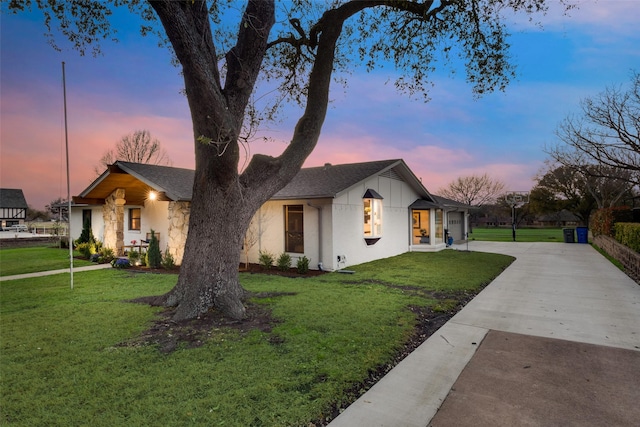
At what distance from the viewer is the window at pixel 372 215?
1210 centimetres

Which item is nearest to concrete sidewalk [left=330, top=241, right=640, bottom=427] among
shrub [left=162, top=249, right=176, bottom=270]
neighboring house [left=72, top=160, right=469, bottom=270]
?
neighboring house [left=72, top=160, right=469, bottom=270]

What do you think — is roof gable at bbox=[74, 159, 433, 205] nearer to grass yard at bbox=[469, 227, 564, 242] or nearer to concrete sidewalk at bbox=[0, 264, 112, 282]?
concrete sidewalk at bbox=[0, 264, 112, 282]

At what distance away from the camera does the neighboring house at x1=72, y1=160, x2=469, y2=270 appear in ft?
34.7

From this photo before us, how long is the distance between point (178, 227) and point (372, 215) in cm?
723

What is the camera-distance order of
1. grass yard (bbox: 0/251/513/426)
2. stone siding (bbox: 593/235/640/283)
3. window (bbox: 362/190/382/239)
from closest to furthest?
grass yard (bbox: 0/251/513/426) → stone siding (bbox: 593/235/640/283) → window (bbox: 362/190/382/239)

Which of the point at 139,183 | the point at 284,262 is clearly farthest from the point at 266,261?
the point at 139,183

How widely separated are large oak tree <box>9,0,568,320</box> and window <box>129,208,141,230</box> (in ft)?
30.8

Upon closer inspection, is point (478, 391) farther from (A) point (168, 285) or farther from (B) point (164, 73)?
(B) point (164, 73)

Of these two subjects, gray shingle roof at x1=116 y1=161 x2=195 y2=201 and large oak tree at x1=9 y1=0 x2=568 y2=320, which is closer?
large oak tree at x1=9 y1=0 x2=568 y2=320

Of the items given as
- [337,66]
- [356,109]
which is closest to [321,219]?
[337,66]

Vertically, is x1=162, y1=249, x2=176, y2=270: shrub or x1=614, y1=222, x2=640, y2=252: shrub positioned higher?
x1=614, y1=222, x2=640, y2=252: shrub

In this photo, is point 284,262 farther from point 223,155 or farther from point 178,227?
point 223,155

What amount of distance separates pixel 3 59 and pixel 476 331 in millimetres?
11018

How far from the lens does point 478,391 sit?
3.14m
